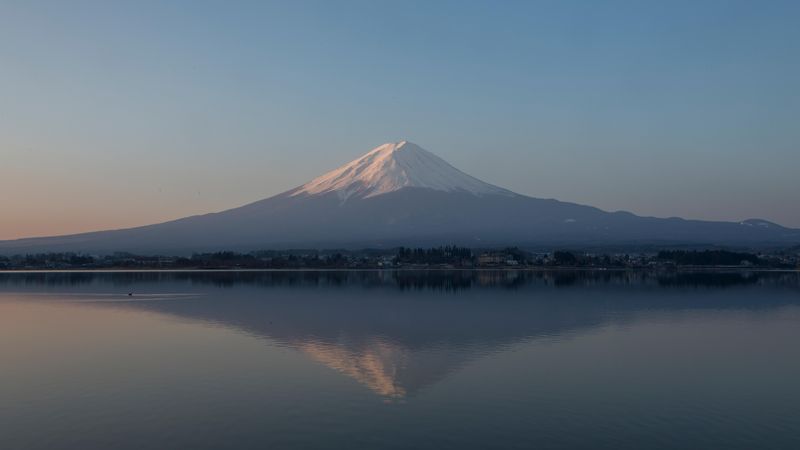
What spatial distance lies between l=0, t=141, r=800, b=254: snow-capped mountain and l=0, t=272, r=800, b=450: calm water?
285 ft

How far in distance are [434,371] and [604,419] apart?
4.27 meters

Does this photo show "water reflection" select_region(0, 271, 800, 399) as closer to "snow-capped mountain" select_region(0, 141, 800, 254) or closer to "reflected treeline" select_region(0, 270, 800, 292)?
"reflected treeline" select_region(0, 270, 800, 292)

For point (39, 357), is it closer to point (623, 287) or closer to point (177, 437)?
point (177, 437)

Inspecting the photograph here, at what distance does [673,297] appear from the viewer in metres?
34.1

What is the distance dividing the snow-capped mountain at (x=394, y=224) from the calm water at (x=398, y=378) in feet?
285

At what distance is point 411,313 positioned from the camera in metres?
25.3

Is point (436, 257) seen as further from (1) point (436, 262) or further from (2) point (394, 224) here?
(2) point (394, 224)

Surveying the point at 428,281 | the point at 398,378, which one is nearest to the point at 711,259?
the point at 428,281

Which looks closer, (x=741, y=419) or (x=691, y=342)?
(x=741, y=419)

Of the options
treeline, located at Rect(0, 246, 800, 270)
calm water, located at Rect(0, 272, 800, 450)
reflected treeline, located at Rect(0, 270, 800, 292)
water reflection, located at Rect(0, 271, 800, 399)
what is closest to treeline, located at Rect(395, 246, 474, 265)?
treeline, located at Rect(0, 246, 800, 270)

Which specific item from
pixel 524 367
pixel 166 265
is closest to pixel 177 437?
pixel 524 367

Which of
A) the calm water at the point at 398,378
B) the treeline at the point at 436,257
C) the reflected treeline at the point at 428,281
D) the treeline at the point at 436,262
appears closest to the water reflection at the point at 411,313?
the calm water at the point at 398,378

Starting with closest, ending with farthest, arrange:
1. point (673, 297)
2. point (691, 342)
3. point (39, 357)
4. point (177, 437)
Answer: point (177, 437)
point (39, 357)
point (691, 342)
point (673, 297)

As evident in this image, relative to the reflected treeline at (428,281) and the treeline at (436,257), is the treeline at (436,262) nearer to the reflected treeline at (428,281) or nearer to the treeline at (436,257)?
the treeline at (436,257)
